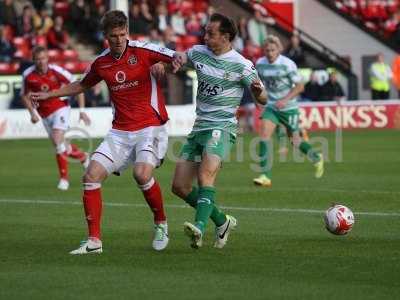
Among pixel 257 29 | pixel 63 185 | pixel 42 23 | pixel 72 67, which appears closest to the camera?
pixel 63 185

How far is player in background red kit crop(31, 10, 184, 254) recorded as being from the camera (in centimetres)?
1126

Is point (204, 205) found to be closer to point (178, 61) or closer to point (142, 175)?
point (142, 175)

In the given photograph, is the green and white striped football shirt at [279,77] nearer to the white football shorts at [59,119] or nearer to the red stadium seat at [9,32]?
the white football shorts at [59,119]

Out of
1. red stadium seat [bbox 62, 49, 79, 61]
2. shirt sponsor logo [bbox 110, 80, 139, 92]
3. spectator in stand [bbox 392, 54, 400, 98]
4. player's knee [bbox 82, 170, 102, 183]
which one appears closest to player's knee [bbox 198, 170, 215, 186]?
player's knee [bbox 82, 170, 102, 183]

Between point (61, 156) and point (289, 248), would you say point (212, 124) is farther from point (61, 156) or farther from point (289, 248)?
point (61, 156)

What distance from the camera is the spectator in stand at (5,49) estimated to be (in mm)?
33312

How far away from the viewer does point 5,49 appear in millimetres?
33531

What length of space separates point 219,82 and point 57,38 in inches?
938

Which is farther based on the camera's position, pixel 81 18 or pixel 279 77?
pixel 81 18

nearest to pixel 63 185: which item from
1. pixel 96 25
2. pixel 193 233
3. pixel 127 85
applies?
pixel 127 85

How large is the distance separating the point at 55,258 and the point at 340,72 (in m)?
28.8

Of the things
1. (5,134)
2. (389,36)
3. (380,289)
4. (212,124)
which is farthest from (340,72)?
(380,289)

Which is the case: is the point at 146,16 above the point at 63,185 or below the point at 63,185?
above

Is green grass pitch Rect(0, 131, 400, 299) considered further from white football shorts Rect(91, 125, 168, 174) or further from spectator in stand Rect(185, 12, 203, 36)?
spectator in stand Rect(185, 12, 203, 36)
